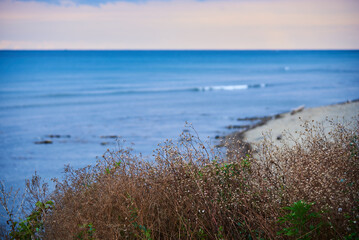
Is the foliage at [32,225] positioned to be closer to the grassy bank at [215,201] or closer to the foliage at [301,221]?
the grassy bank at [215,201]

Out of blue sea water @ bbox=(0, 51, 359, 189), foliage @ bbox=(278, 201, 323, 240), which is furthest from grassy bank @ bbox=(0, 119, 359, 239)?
blue sea water @ bbox=(0, 51, 359, 189)

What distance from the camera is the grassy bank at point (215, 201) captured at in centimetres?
443

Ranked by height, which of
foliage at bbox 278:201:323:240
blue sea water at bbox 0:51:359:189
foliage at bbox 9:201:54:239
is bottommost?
foliage at bbox 278:201:323:240

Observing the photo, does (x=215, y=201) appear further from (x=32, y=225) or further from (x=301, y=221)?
(x=32, y=225)

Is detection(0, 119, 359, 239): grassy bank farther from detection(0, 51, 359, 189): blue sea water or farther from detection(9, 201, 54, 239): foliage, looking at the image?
detection(0, 51, 359, 189): blue sea water

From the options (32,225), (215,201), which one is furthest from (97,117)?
(215,201)

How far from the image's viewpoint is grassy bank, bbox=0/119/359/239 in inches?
175

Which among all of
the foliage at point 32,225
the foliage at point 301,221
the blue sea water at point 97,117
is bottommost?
the foliage at point 301,221

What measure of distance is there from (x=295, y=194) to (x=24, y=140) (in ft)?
63.8

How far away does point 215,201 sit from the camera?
16.2ft

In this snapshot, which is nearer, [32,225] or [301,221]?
[301,221]

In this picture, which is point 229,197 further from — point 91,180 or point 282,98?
point 282,98

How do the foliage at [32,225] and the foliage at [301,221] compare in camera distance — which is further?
the foliage at [32,225]

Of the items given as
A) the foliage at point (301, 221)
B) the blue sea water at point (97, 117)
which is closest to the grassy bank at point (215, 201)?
the foliage at point (301, 221)
